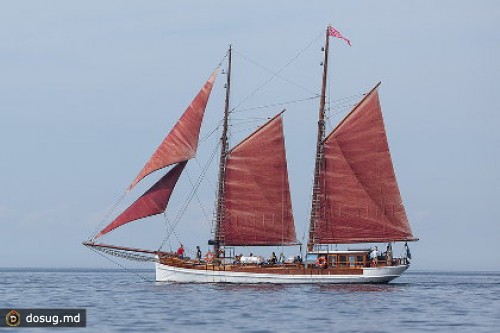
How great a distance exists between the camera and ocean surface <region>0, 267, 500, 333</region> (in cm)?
5206

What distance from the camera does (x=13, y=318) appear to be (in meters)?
51.4

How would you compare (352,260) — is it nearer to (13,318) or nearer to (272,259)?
(272,259)

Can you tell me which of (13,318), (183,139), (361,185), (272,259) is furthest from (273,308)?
(361,185)

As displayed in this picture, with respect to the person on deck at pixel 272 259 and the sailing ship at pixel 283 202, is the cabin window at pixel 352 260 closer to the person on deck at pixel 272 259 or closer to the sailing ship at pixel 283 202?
the sailing ship at pixel 283 202

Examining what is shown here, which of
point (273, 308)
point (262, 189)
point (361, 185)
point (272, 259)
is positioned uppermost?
point (361, 185)

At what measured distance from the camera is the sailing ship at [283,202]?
85875 millimetres

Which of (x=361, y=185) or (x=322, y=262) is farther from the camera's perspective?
(x=322, y=262)

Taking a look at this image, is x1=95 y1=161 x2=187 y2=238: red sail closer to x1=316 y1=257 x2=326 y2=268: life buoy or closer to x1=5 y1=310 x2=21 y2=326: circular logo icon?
x1=316 y1=257 x2=326 y2=268: life buoy

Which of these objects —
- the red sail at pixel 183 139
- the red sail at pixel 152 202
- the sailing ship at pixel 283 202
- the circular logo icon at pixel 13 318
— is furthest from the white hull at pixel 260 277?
the circular logo icon at pixel 13 318

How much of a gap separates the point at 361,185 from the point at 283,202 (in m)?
6.58

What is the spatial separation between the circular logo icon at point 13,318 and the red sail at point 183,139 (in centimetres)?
3235

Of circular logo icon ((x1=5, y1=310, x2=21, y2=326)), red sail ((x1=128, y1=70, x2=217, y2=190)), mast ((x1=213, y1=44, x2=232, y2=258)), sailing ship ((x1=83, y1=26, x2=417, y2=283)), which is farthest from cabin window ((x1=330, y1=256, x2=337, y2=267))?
circular logo icon ((x1=5, y1=310, x2=21, y2=326))

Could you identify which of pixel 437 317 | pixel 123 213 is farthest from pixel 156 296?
pixel 437 317

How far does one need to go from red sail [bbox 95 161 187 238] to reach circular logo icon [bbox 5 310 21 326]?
31923mm
